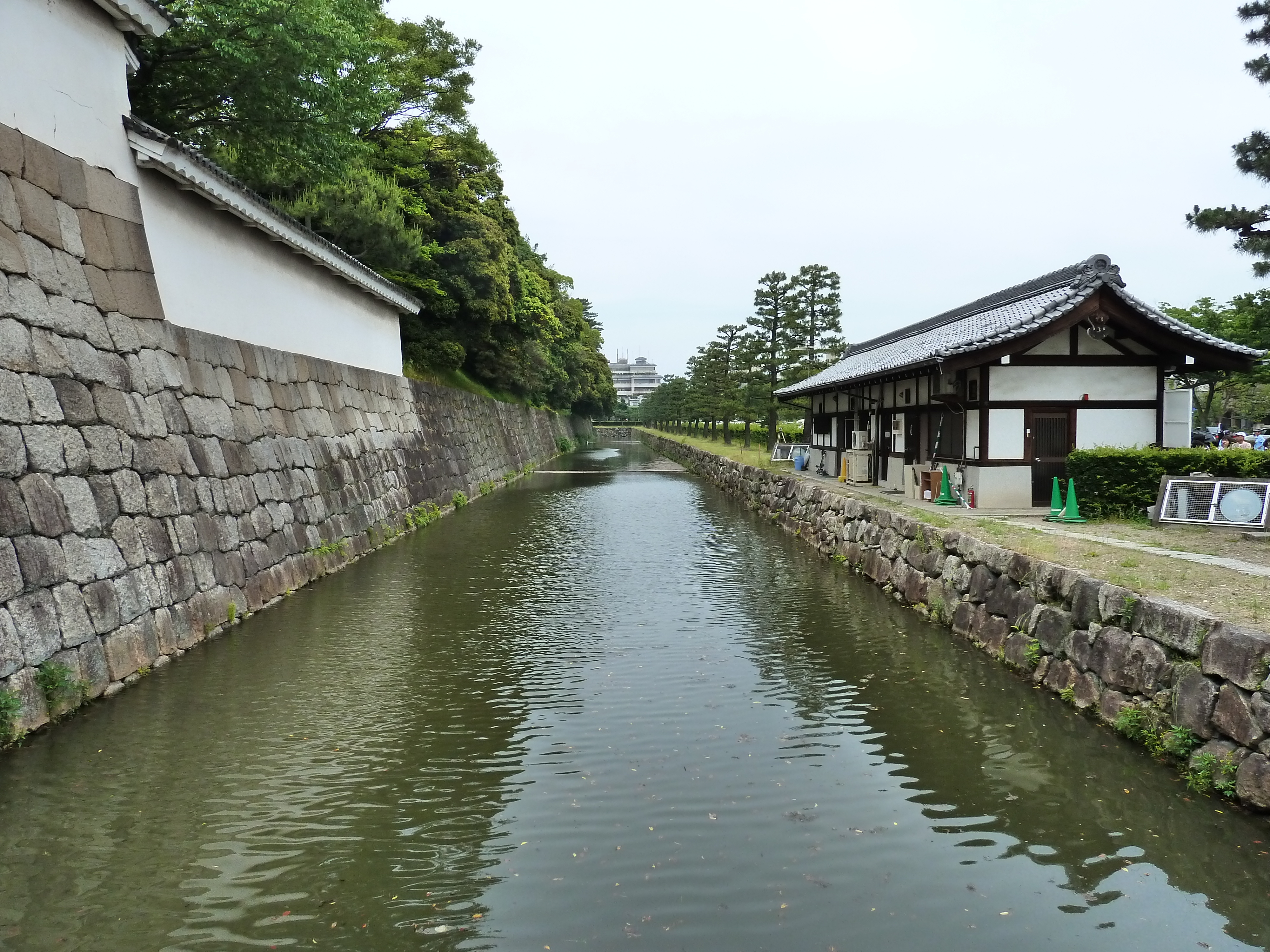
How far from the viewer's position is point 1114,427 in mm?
15188

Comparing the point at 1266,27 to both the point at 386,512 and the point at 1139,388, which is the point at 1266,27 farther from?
the point at 386,512

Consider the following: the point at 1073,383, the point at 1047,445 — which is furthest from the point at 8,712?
the point at 1073,383

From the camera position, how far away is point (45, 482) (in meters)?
6.35

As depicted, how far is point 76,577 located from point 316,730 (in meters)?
2.23

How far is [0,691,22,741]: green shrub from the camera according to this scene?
5387mm

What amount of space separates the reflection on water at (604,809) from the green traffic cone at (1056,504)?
5.58 metres

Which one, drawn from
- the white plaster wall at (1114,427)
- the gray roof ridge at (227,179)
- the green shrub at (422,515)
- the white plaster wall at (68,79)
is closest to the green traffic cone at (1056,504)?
the white plaster wall at (1114,427)

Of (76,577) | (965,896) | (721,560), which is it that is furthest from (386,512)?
(965,896)

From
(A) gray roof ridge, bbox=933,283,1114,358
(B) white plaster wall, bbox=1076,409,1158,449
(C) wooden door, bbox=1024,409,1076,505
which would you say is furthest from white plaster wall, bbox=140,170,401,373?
(B) white plaster wall, bbox=1076,409,1158,449

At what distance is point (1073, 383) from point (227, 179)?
46.7ft

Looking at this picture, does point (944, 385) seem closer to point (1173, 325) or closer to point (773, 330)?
point (1173, 325)

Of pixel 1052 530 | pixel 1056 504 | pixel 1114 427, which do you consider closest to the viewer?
pixel 1052 530

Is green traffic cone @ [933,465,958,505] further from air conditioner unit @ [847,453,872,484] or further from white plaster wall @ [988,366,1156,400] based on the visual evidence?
air conditioner unit @ [847,453,872,484]

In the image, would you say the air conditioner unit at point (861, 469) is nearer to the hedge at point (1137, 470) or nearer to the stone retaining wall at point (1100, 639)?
the hedge at point (1137, 470)
